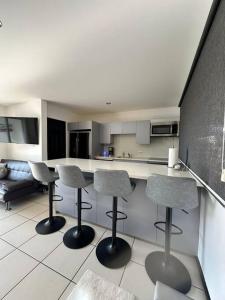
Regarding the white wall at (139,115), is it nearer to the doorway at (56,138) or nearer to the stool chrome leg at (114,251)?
the doorway at (56,138)

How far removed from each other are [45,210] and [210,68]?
10.9 ft

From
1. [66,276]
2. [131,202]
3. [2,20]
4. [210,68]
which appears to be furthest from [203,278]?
[2,20]

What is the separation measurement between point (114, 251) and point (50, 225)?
44.0 inches

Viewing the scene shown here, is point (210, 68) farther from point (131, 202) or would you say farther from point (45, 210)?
point (45, 210)

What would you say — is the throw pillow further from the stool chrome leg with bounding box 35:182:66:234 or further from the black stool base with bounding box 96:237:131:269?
the black stool base with bounding box 96:237:131:269

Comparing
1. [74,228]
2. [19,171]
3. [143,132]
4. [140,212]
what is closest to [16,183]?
[19,171]

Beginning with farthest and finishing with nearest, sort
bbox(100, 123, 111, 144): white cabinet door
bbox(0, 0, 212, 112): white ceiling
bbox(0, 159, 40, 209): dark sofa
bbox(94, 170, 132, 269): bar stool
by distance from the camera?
bbox(100, 123, 111, 144): white cabinet door < bbox(0, 159, 40, 209): dark sofa < bbox(94, 170, 132, 269): bar stool < bbox(0, 0, 212, 112): white ceiling

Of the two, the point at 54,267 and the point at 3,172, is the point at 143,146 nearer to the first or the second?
the point at 54,267

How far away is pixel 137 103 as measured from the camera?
A: 386 cm

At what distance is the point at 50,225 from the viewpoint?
6.91 ft

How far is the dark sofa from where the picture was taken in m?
2.64

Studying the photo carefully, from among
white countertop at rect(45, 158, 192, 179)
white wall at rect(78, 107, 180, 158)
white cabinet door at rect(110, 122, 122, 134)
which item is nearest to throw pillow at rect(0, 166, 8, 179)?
white countertop at rect(45, 158, 192, 179)

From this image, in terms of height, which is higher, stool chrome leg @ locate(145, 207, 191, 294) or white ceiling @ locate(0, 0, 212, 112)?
white ceiling @ locate(0, 0, 212, 112)

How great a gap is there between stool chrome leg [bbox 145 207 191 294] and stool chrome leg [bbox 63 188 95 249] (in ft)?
2.63
